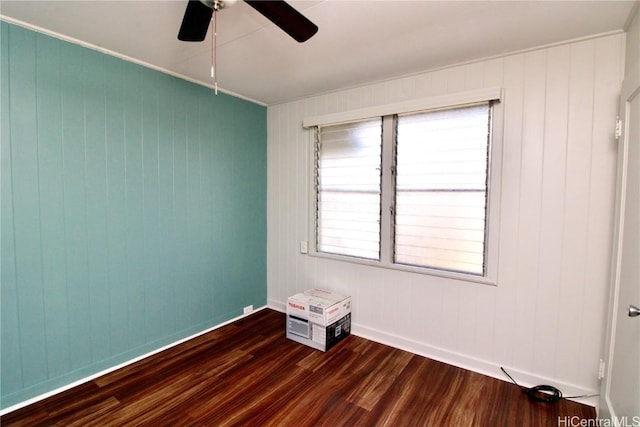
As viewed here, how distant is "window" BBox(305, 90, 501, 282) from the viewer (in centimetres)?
240

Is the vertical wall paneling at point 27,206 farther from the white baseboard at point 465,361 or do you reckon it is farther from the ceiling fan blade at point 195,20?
A: the white baseboard at point 465,361

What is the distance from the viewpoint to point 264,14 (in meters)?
1.44

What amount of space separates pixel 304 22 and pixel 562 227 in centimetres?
210

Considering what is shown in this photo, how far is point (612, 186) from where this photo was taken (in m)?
1.95

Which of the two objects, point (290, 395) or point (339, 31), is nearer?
point (339, 31)

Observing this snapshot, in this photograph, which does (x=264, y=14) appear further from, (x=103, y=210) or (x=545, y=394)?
(x=545, y=394)

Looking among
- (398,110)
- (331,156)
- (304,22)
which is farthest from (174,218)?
(398,110)

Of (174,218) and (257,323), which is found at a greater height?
(174,218)

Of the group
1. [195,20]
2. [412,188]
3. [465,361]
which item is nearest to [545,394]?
[465,361]

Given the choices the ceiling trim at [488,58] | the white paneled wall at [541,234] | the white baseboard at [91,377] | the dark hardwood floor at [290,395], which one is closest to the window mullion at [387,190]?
the white paneled wall at [541,234]

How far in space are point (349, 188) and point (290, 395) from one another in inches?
73.1

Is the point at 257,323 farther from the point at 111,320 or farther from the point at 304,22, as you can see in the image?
the point at 304,22

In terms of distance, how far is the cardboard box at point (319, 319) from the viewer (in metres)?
2.73

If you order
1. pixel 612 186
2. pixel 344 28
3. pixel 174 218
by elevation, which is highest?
pixel 344 28
